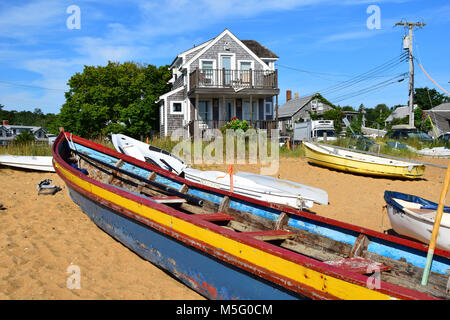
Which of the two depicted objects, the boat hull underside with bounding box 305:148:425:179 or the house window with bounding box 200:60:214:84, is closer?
the boat hull underside with bounding box 305:148:425:179

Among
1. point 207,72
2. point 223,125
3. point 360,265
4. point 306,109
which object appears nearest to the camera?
point 360,265

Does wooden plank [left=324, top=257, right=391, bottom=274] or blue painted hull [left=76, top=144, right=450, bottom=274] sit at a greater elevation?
blue painted hull [left=76, top=144, right=450, bottom=274]

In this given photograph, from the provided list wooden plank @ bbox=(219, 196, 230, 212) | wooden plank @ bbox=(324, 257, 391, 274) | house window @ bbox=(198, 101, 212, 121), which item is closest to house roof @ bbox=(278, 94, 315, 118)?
house window @ bbox=(198, 101, 212, 121)

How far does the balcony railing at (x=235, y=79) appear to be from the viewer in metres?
23.1

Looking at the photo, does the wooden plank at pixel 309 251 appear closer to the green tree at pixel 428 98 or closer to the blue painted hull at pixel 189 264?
the blue painted hull at pixel 189 264

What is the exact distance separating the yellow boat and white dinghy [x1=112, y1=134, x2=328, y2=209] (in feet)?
16.1

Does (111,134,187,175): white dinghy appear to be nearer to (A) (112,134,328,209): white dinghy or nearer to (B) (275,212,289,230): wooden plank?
(A) (112,134,328,209): white dinghy

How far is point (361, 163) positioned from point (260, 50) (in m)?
15.9

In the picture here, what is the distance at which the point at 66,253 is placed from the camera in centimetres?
566

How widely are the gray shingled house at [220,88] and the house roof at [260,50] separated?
1547 millimetres

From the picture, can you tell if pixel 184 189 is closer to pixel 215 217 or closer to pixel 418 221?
pixel 215 217

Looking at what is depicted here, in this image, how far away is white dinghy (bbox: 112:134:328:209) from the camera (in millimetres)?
8828

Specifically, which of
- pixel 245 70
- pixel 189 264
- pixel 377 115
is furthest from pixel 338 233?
pixel 377 115

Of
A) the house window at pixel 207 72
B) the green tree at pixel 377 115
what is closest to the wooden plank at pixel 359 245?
the house window at pixel 207 72
